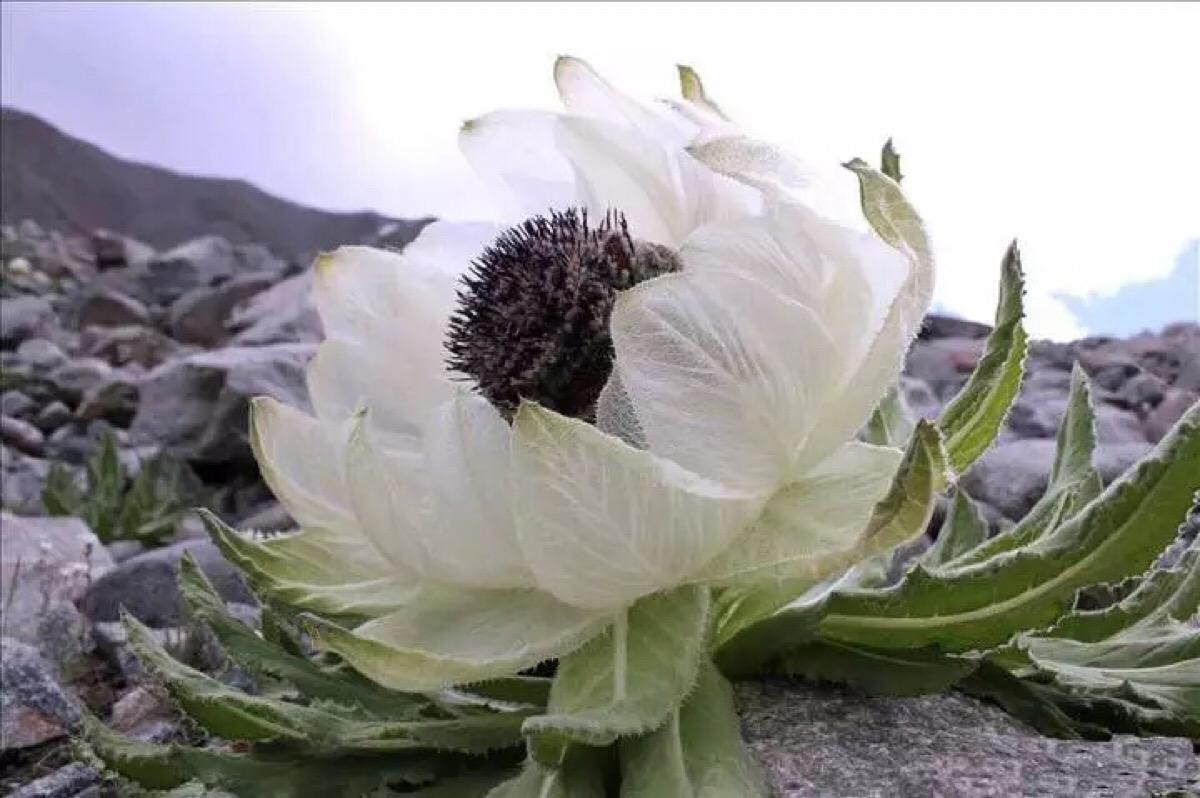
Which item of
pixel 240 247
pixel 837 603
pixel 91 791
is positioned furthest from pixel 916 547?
pixel 240 247

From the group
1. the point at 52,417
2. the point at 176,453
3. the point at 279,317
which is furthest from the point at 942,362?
the point at 279,317

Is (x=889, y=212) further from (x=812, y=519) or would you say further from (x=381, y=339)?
(x=381, y=339)

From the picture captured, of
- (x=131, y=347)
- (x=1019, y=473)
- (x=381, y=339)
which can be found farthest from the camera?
(x=131, y=347)

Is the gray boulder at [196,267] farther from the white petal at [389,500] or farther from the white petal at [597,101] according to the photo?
the white petal at [389,500]

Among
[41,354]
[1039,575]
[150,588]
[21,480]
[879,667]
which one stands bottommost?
[21,480]

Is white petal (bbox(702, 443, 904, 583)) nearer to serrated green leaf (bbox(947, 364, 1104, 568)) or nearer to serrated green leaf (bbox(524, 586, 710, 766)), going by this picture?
serrated green leaf (bbox(524, 586, 710, 766))
